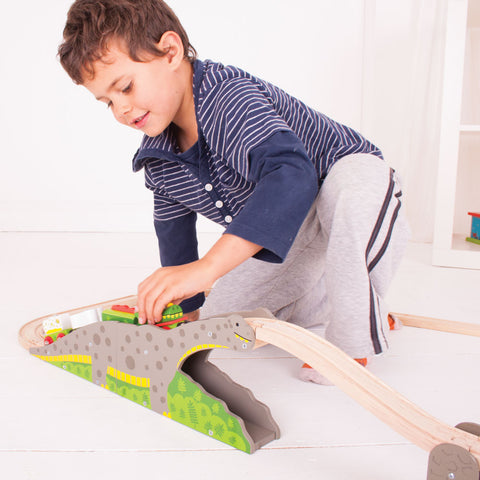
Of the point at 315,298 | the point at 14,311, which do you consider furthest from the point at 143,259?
the point at 315,298

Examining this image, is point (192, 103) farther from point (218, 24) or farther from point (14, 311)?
point (218, 24)

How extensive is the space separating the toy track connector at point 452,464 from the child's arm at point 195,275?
0.29 metres

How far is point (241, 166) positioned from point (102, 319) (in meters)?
0.28

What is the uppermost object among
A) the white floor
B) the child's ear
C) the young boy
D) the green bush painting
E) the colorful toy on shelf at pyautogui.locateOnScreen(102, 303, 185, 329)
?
the child's ear

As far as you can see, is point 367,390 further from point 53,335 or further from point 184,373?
point 53,335

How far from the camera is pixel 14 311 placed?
1.03 m

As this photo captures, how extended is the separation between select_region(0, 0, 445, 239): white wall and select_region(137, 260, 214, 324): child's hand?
134 centimetres

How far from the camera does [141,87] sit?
730 mm

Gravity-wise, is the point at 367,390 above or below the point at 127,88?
below

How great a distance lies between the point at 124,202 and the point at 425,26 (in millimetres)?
1226

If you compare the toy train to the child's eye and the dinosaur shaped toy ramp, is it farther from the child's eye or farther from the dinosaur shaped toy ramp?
the child's eye

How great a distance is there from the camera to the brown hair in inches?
27.9

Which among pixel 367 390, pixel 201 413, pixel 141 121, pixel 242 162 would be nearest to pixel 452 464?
pixel 367 390

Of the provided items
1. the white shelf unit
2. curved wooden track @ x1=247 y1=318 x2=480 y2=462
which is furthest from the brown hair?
the white shelf unit
